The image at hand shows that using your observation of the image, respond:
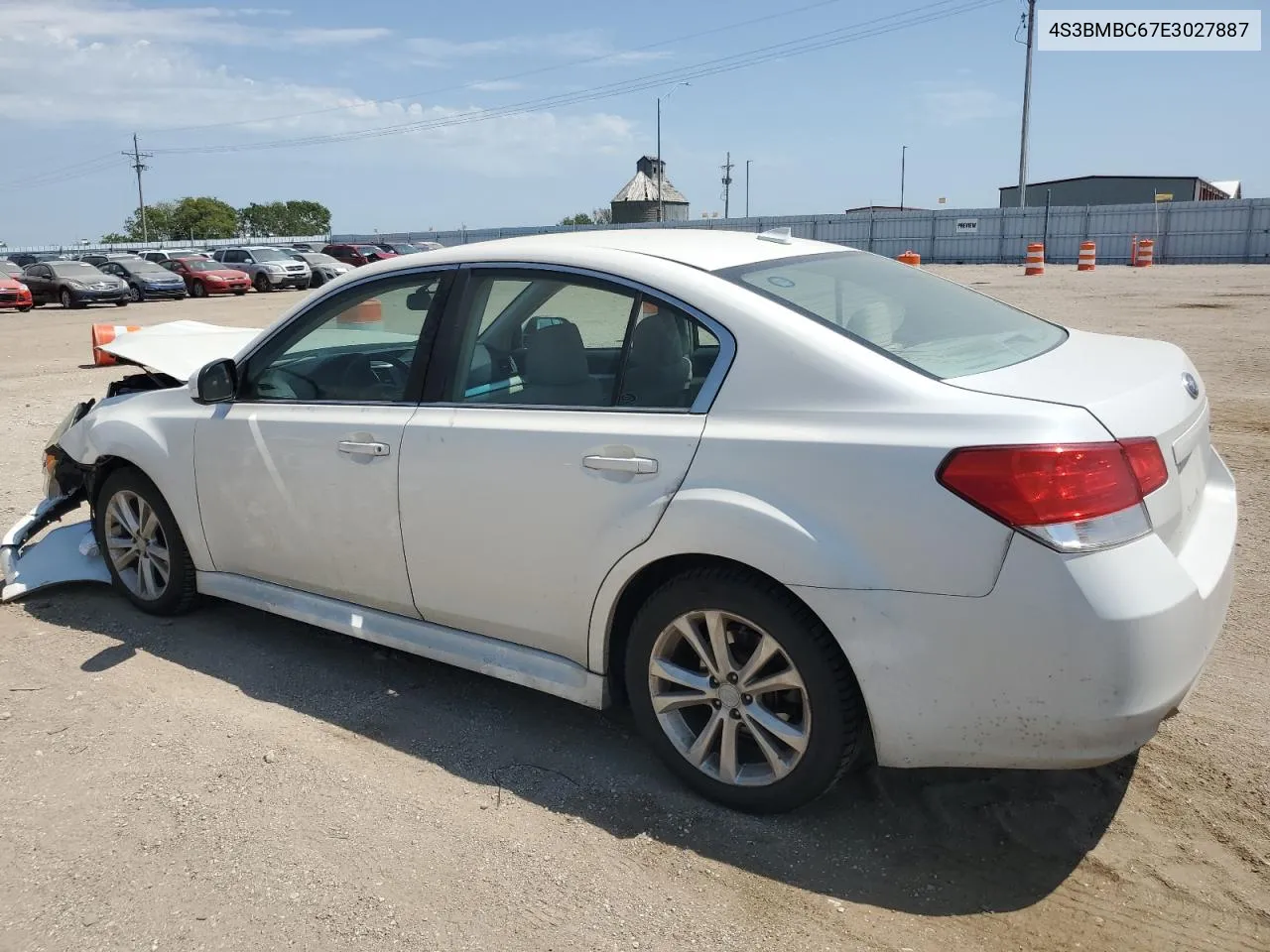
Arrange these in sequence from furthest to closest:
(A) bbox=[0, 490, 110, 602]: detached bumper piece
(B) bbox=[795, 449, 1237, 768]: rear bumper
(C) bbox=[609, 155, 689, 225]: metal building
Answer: (C) bbox=[609, 155, 689, 225]: metal building → (A) bbox=[0, 490, 110, 602]: detached bumper piece → (B) bbox=[795, 449, 1237, 768]: rear bumper

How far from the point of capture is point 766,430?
2.89 metres

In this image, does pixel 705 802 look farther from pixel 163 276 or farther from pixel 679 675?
pixel 163 276

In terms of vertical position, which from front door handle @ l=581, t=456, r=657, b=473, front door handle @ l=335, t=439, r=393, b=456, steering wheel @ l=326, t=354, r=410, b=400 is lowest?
front door handle @ l=335, t=439, r=393, b=456

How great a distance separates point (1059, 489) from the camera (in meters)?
2.51

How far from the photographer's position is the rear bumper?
2.49 metres

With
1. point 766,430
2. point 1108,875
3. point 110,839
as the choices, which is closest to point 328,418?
point 110,839

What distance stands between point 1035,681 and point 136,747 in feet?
9.85

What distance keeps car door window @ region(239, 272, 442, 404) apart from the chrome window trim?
307 mm

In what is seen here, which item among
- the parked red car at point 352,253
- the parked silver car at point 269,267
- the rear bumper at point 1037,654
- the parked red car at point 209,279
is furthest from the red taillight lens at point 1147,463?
the parked red car at point 352,253

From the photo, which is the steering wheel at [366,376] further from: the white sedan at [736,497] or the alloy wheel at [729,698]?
the alloy wheel at [729,698]

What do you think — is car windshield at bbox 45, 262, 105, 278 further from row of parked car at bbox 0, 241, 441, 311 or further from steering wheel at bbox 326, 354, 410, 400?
steering wheel at bbox 326, 354, 410, 400

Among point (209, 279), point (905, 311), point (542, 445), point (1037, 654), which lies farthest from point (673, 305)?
point (209, 279)

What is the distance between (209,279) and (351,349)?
110 ft

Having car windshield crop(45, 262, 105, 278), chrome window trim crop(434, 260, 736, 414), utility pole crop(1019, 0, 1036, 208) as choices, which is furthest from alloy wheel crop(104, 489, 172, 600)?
utility pole crop(1019, 0, 1036, 208)
